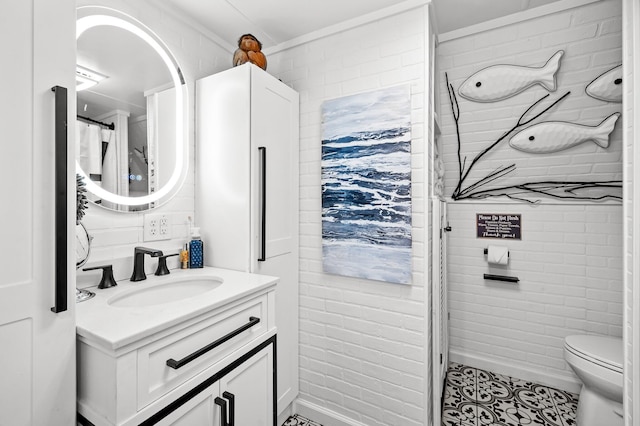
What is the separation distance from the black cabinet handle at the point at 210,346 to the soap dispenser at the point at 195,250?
2.01ft

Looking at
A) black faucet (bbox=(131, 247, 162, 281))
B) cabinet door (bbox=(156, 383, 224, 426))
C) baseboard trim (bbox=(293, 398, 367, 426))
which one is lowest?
baseboard trim (bbox=(293, 398, 367, 426))

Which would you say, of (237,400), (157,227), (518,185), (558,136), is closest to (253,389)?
(237,400)

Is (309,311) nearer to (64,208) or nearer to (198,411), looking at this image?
(198,411)

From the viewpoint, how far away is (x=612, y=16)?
1.74m

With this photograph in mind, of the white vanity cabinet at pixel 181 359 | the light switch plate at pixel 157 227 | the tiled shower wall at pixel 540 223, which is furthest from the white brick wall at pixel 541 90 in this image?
the light switch plate at pixel 157 227

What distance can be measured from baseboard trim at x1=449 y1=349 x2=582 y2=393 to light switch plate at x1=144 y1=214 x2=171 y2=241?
222cm

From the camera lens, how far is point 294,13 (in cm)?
170

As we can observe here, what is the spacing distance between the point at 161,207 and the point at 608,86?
8.77 feet

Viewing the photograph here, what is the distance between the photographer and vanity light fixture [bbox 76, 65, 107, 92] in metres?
1.32

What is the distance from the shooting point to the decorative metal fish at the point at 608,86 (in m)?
1.73

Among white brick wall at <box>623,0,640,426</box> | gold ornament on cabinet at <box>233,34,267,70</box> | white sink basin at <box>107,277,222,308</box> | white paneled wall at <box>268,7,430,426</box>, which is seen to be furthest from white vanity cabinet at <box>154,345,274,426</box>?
gold ornament on cabinet at <box>233,34,267,70</box>

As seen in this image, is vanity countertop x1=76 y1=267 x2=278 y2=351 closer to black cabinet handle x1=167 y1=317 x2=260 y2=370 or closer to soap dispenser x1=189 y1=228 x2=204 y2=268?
black cabinet handle x1=167 y1=317 x2=260 y2=370

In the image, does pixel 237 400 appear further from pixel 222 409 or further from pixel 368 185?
pixel 368 185

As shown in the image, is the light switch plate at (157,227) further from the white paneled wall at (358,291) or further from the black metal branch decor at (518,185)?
the black metal branch decor at (518,185)
